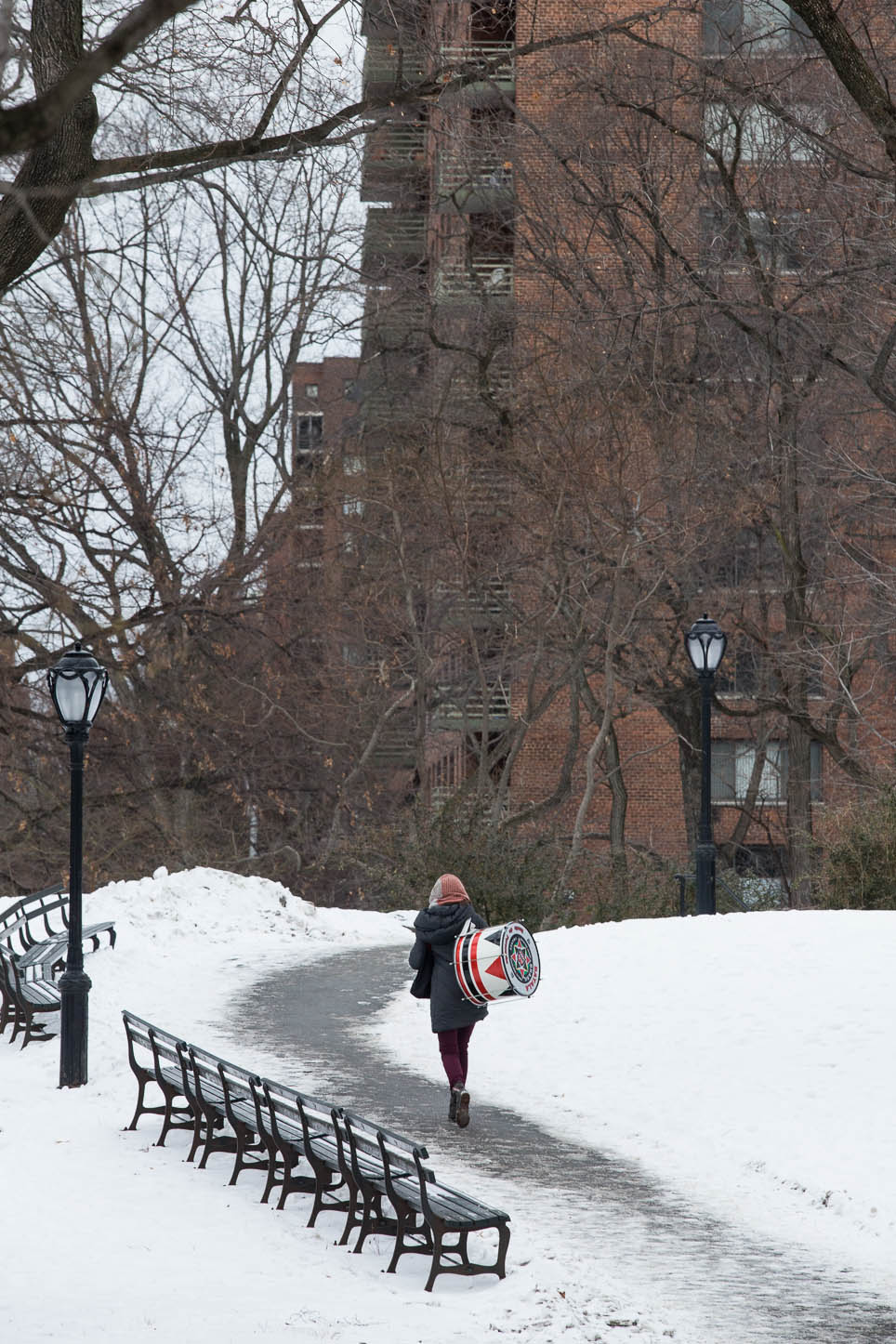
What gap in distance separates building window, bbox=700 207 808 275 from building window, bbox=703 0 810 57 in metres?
2.30

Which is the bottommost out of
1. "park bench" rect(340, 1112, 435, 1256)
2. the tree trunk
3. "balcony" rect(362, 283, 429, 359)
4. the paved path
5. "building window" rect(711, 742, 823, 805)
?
the paved path

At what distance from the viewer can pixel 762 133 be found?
24609mm

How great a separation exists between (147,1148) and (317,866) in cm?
1935

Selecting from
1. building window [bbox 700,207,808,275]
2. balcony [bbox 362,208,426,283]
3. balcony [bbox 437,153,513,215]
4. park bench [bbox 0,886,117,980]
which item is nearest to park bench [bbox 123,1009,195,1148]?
park bench [bbox 0,886,117,980]

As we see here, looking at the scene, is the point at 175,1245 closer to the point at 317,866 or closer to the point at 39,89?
the point at 39,89

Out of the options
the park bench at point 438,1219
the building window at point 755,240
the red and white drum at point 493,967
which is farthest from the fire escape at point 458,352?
the park bench at point 438,1219

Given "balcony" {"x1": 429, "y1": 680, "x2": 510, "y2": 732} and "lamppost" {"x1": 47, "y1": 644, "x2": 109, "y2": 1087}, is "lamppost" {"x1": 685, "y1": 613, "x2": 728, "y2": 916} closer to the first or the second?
"lamppost" {"x1": 47, "y1": 644, "x2": 109, "y2": 1087}

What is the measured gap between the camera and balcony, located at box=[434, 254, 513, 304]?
3148 cm

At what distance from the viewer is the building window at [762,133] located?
61.0ft

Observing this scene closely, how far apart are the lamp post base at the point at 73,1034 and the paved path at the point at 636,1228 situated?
1790mm

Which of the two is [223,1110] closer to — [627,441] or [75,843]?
[75,843]

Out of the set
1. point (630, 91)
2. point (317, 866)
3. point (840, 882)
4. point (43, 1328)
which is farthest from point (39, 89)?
point (317, 866)

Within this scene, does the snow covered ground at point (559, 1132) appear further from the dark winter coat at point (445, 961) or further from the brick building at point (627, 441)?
the brick building at point (627, 441)

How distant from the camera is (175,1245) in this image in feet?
29.0
